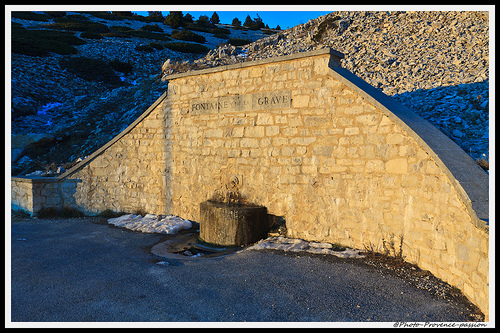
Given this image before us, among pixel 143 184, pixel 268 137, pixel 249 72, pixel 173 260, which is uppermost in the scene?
pixel 249 72

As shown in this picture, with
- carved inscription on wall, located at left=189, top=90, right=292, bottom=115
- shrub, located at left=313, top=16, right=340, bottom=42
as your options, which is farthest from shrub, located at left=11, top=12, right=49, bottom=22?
carved inscription on wall, located at left=189, top=90, right=292, bottom=115

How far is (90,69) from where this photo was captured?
68.7 feet

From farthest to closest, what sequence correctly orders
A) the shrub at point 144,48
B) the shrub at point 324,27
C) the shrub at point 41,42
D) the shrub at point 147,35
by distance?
the shrub at point 147,35
the shrub at point 144,48
the shrub at point 41,42
the shrub at point 324,27

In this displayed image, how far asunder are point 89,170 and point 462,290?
8811 mm

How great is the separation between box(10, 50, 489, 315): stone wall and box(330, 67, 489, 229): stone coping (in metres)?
0.02

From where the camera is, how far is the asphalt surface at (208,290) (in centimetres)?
346

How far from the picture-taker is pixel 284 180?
21.1 ft

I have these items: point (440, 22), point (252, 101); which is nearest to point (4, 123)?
point (252, 101)

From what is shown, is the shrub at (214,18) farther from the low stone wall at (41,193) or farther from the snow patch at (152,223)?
the snow patch at (152,223)

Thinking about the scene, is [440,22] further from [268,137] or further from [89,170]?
[89,170]

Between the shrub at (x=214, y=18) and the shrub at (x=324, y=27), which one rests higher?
the shrub at (x=214, y=18)

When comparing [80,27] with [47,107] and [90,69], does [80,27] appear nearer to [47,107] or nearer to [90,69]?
[90,69]

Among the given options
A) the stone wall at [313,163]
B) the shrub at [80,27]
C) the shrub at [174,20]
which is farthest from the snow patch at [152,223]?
the shrub at [174,20]

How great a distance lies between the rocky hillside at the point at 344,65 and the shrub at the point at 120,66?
18 cm
